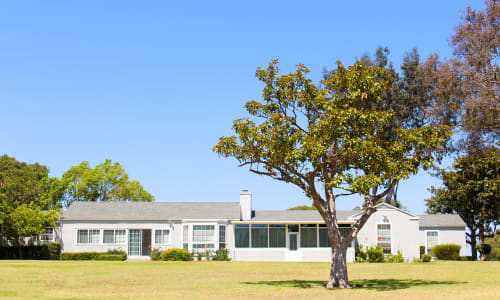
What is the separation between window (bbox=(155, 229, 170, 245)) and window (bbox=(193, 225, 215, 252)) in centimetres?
243

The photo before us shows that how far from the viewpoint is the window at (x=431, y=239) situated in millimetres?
48125

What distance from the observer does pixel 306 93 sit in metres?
21.5

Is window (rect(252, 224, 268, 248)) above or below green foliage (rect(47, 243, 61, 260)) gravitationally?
above

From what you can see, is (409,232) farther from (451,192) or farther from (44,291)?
(44,291)

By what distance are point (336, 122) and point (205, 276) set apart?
10.8m


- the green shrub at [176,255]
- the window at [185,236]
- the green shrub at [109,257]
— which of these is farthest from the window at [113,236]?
the window at [185,236]

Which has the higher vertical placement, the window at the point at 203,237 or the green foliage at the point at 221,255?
the window at the point at 203,237

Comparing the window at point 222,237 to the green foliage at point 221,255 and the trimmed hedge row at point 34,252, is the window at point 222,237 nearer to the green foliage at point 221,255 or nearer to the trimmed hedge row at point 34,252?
the green foliage at point 221,255

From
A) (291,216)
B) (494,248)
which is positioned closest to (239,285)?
(291,216)

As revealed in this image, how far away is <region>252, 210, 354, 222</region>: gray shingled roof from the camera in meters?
42.9

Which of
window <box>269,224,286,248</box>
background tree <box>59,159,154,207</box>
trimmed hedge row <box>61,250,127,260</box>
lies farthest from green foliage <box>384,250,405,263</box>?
background tree <box>59,159,154,207</box>

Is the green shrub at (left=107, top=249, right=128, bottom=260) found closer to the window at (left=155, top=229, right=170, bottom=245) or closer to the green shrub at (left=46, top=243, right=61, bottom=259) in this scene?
the window at (left=155, top=229, right=170, bottom=245)

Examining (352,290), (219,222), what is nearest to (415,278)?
(352,290)

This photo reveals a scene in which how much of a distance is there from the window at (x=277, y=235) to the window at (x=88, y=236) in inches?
533
